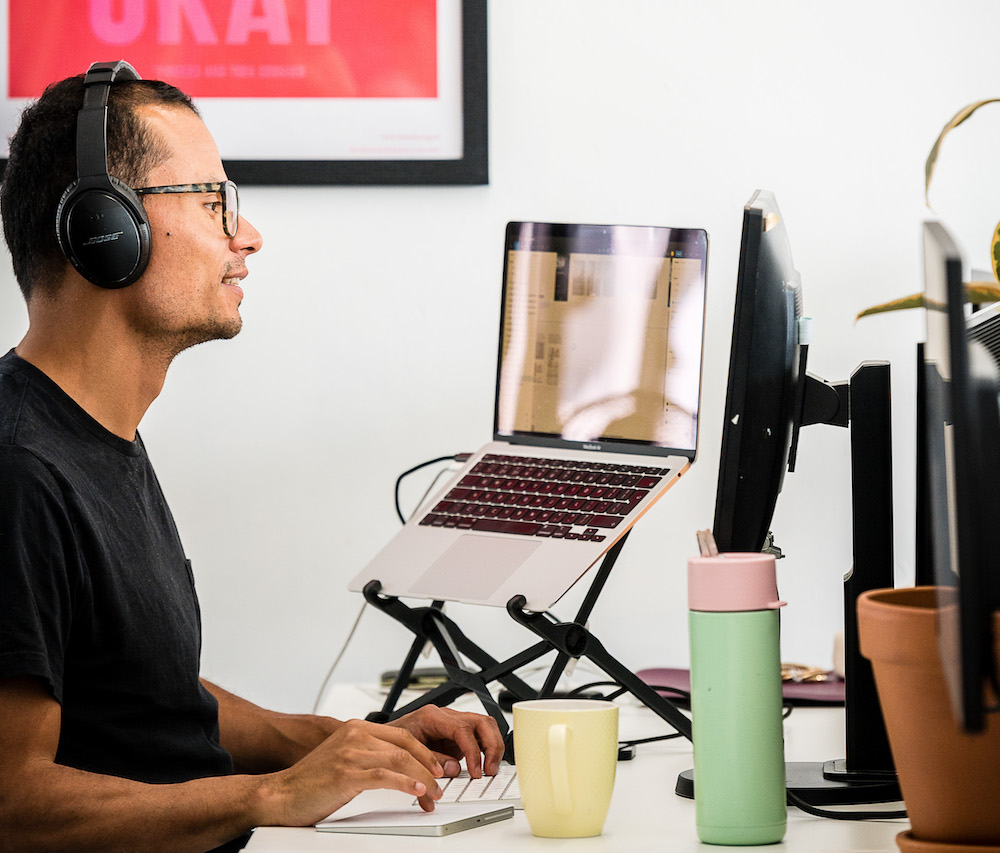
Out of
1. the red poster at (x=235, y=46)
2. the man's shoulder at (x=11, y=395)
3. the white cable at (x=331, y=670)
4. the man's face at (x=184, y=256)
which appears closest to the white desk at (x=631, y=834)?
the man's shoulder at (x=11, y=395)

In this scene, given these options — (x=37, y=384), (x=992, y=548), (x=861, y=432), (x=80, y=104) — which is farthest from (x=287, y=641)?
(x=992, y=548)

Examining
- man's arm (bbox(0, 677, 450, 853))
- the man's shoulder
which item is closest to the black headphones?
the man's shoulder

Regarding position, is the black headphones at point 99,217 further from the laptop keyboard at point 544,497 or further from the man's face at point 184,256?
the laptop keyboard at point 544,497

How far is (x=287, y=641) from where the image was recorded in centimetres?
160

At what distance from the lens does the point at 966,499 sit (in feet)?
1.72

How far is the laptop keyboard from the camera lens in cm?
115

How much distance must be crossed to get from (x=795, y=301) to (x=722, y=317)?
2.03 ft

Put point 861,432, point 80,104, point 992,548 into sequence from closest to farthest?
point 992,548
point 861,432
point 80,104

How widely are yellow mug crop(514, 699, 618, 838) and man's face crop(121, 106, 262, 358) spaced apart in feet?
1.85

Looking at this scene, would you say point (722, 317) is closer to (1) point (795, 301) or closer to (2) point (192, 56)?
(1) point (795, 301)

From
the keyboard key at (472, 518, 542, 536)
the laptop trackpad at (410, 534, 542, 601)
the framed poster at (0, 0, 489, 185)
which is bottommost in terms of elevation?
the laptop trackpad at (410, 534, 542, 601)

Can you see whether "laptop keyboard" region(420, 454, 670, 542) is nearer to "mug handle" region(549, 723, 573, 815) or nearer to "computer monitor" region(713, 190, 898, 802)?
"computer monitor" region(713, 190, 898, 802)

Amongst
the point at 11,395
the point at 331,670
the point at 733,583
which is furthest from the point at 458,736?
the point at 331,670

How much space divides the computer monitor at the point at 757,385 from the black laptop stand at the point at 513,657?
0.23m
